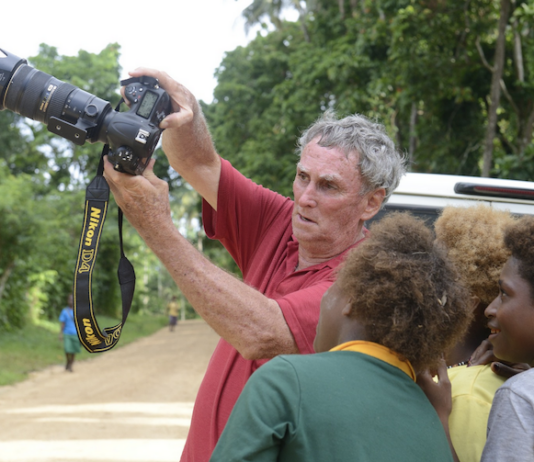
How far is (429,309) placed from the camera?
1.42m

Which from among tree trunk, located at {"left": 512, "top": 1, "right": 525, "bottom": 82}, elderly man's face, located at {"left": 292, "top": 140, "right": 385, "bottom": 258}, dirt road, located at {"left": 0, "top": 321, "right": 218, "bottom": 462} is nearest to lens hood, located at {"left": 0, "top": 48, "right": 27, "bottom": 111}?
elderly man's face, located at {"left": 292, "top": 140, "right": 385, "bottom": 258}

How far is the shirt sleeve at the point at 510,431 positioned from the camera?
1388mm

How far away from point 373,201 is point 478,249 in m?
0.46

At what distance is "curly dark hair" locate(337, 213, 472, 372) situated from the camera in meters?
1.40

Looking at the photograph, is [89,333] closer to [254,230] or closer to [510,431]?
[254,230]

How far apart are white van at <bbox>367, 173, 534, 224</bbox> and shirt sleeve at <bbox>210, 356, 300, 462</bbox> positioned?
2.39 metres

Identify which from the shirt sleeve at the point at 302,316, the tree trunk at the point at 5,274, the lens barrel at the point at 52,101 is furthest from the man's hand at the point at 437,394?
the tree trunk at the point at 5,274

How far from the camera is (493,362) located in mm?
1803

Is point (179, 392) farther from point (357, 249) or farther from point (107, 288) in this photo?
point (107, 288)

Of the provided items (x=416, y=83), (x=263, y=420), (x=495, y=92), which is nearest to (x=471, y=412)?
(x=263, y=420)

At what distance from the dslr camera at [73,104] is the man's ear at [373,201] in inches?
30.3

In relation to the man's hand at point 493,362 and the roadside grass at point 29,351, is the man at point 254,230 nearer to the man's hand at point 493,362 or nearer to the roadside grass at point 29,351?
the man's hand at point 493,362

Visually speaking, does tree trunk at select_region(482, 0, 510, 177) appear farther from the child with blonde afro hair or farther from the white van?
the child with blonde afro hair

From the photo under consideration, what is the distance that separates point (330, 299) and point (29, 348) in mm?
15344
